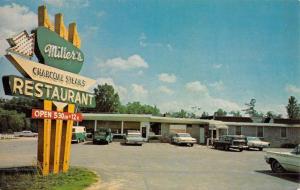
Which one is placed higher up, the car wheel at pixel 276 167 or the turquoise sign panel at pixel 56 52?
the turquoise sign panel at pixel 56 52

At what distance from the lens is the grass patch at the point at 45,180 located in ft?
34.0

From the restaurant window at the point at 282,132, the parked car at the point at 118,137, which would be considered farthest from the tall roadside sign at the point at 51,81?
the restaurant window at the point at 282,132

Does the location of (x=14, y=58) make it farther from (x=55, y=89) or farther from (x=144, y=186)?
(x=144, y=186)

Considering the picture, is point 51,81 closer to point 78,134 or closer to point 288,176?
point 288,176

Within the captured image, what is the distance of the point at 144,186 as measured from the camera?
11383 millimetres

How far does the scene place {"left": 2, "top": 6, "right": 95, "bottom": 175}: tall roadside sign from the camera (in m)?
11.5

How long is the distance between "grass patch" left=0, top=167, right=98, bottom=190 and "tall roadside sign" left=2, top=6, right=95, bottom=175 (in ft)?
2.19

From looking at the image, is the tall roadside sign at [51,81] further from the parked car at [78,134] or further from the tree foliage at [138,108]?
the tree foliage at [138,108]

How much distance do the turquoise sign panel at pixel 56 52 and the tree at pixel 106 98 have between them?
8339cm

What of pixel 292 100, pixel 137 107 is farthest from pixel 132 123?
pixel 137 107

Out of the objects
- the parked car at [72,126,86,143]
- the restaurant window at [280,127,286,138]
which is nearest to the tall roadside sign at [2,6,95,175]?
the parked car at [72,126,86,143]

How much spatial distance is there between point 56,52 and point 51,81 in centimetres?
124

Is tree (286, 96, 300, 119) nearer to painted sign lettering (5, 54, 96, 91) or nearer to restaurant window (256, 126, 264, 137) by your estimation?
restaurant window (256, 126, 264, 137)

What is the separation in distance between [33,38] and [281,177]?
12028mm
